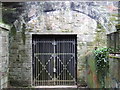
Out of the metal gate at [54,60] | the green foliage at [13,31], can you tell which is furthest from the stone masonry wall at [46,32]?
the metal gate at [54,60]

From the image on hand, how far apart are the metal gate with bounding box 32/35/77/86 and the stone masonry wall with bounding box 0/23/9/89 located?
0.94m

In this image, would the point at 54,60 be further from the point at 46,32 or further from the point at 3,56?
the point at 3,56

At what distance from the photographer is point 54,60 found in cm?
751

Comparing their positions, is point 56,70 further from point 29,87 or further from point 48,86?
point 29,87

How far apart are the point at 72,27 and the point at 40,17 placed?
1.16 meters

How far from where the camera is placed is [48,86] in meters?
7.33

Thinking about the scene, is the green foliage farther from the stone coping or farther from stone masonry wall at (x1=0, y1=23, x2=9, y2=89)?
stone masonry wall at (x1=0, y1=23, x2=9, y2=89)

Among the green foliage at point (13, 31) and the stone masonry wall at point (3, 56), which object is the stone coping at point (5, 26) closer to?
the stone masonry wall at point (3, 56)

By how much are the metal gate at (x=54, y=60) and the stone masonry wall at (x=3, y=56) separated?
3.09ft

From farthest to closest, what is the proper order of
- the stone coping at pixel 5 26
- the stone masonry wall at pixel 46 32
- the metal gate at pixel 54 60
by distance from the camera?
the metal gate at pixel 54 60
the stone masonry wall at pixel 46 32
the stone coping at pixel 5 26

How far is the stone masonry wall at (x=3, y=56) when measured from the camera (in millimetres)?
6479

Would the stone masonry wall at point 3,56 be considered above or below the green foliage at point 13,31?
below

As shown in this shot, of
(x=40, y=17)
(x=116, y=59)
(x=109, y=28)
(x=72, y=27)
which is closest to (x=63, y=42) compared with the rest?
(x=72, y=27)

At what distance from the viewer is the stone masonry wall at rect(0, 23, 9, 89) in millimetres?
6479
